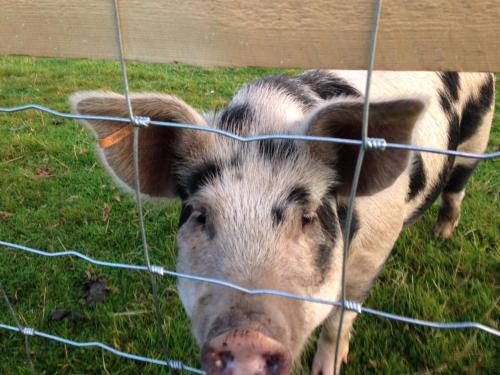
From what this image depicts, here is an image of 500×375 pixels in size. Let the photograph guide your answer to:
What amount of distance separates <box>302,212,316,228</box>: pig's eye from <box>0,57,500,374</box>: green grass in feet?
3.12

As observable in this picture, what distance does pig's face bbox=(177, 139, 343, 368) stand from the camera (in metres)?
1.42

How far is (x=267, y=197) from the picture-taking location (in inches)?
63.1

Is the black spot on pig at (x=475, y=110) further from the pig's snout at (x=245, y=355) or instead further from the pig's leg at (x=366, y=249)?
the pig's snout at (x=245, y=355)

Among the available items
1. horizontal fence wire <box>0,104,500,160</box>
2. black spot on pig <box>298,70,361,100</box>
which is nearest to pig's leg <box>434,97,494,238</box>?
black spot on pig <box>298,70,361,100</box>

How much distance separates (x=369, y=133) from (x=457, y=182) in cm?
211

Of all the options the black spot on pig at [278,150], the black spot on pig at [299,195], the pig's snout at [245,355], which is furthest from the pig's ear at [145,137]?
the pig's snout at [245,355]

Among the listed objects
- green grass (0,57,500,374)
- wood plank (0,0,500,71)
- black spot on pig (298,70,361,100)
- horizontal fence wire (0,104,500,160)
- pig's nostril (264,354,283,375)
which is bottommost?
green grass (0,57,500,374)

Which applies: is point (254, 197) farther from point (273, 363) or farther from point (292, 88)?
point (292, 88)

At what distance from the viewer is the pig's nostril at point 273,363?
4.06ft

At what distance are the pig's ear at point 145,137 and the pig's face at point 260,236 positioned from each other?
12 centimetres

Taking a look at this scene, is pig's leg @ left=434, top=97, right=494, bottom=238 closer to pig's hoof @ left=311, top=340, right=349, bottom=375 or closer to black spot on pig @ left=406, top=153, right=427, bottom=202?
black spot on pig @ left=406, top=153, right=427, bottom=202

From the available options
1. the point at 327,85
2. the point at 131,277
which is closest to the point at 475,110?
the point at 327,85

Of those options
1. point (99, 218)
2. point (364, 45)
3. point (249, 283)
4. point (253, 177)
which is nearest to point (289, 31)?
point (364, 45)

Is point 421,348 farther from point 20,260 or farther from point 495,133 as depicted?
point 495,133
